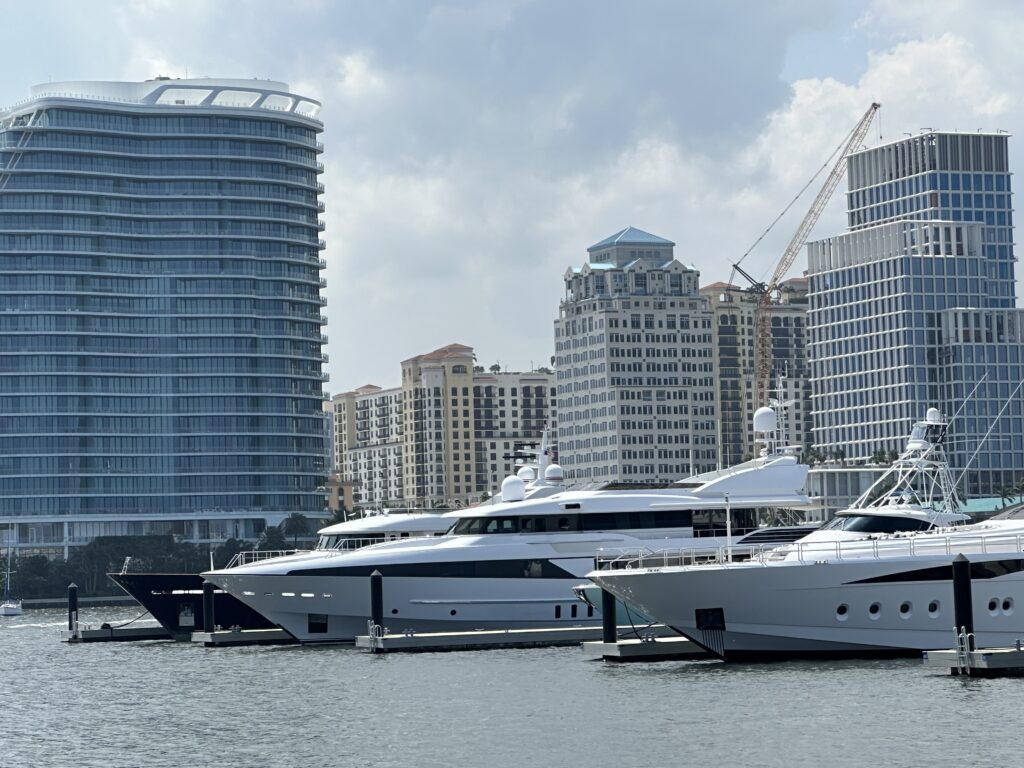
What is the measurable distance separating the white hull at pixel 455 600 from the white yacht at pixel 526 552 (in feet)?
0.12

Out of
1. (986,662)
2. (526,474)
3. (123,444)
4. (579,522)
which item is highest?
(123,444)

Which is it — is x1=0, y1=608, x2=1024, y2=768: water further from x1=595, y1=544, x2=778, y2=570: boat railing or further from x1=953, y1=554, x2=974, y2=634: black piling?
x1=595, y1=544, x2=778, y2=570: boat railing

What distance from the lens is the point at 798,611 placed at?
56.8m

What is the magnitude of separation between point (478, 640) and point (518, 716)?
18.0 m

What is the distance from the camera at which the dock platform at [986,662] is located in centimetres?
5172

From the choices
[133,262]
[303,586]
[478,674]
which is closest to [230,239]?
[133,262]

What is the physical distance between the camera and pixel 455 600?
71438 millimetres

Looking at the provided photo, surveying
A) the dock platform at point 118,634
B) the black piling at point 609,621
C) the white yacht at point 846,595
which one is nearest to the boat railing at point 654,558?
the black piling at point 609,621

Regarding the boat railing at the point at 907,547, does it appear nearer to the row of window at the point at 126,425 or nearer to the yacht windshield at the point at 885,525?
the yacht windshield at the point at 885,525

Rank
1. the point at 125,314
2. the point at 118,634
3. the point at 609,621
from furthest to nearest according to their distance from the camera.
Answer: the point at 125,314, the point at 118,634, the point at 609,621

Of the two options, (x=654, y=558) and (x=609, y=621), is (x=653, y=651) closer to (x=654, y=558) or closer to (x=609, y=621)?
(x=609, y=621)

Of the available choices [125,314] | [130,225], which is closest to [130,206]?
[130,225]

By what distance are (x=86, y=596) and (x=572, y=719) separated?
457ft

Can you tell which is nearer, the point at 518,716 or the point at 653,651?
the point at 518,716
